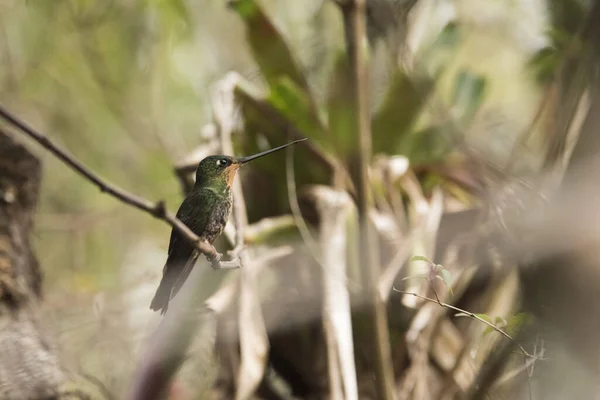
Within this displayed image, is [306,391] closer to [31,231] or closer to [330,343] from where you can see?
[330,343]

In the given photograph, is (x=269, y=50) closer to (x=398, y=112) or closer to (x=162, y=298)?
(x=398, y=112)

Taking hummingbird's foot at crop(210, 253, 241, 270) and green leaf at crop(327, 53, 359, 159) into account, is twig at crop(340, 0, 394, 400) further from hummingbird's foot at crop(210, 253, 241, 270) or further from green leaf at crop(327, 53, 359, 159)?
hummingbird's foot at crop(210, 253, 241, 270)

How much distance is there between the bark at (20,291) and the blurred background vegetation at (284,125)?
0.26 metres

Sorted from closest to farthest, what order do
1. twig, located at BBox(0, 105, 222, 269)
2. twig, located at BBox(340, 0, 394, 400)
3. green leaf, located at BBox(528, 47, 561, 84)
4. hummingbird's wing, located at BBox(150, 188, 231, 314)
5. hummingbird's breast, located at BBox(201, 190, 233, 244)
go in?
twig, located at BBox(0, 105, 222, 269)
hummingbird's wing, located at BBox(150, 188, 231, 314)
hummingbird's breast, located at BBox(201, 190, 233, 244)
twig, located at BBox(340, 0, 394, 400)
green leaf, located at BBox(528, 47, 561, 84)

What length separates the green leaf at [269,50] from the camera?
1.91 meters

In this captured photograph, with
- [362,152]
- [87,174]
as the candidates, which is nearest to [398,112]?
[362,152]

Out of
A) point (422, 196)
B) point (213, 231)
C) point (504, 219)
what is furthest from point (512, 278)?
point (213, 231)

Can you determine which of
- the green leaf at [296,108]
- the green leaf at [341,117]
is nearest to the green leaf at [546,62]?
the green leaf at [341,117]

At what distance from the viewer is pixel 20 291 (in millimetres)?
1678

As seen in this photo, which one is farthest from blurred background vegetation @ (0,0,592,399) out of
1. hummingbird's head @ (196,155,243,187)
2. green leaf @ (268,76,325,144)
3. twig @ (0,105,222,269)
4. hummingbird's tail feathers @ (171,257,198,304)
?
twig @ (0,105,222,269)

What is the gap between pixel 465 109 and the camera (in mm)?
2152

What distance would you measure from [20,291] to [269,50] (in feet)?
2.98

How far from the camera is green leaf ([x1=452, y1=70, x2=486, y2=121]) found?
7.06 ft

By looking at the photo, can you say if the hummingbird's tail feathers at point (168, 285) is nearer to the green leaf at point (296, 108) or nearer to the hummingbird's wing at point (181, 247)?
the hummingbird's wing at point (181, 247)
